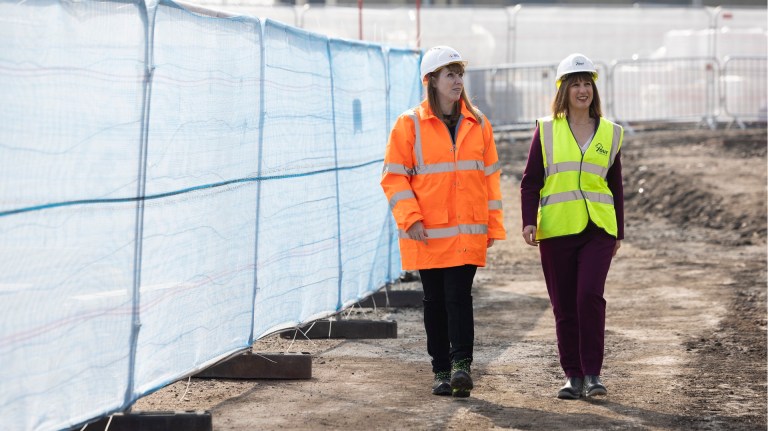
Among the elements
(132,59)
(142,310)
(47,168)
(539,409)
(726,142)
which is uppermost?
(726,142)

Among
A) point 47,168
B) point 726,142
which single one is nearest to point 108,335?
point 47,168

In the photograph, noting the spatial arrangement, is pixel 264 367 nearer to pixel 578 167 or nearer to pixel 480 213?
pixel 480 213

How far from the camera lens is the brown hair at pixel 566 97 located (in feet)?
25.5

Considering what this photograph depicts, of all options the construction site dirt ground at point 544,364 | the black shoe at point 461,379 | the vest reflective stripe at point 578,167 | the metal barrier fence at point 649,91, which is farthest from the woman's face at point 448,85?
the metal barrier fence at point 649,91

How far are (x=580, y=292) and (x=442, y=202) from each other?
0.89 metres

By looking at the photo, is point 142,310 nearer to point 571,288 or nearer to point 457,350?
point 457,350

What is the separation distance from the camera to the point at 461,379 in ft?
24.9

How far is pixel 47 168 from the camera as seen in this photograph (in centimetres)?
548

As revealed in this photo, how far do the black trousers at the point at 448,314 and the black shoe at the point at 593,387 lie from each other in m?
0.65

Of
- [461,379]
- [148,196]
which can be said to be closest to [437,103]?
[461,379]

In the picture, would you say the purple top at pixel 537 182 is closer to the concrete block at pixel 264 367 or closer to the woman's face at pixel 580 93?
the woman's face at pixel 580 93

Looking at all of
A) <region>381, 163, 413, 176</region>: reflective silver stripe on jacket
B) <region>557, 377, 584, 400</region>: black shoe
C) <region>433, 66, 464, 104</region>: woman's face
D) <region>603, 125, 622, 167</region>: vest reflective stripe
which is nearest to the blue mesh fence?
<region>381, 163, 413, 176</region>: reflective silver stripe on jacket

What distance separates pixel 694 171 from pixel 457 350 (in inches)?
544

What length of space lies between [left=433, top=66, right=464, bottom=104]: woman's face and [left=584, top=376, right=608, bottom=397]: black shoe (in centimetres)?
169
